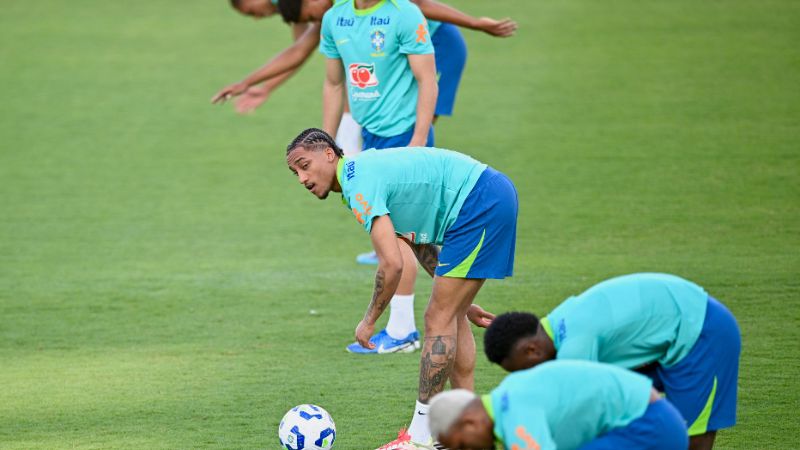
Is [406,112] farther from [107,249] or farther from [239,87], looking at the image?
[107,249]

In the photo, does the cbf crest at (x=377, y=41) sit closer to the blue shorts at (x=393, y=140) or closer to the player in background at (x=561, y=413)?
the blue shorts at (x=393, y=140)

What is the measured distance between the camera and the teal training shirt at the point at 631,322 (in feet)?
15.0

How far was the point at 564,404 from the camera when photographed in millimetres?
4098

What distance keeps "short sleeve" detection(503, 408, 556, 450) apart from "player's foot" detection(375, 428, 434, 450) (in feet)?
6.03

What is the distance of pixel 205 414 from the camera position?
21.8ft

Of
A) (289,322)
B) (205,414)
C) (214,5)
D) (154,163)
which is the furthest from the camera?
(214,5)

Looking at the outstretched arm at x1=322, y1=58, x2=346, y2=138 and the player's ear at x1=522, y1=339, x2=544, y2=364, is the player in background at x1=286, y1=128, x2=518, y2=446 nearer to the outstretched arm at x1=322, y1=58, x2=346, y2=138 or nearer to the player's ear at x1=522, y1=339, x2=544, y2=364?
the player's ear at x1=522, y1=339, x2=544, y2=364

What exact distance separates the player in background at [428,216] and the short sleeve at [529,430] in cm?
156

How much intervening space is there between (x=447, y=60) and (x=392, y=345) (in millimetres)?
3090

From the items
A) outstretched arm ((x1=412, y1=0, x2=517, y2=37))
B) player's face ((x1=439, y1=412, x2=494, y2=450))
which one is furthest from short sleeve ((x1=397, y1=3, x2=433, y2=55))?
player's face ((x1=439, y1=412, x2=494, y2=450))

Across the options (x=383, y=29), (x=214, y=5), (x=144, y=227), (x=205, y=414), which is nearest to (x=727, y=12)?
(x=214, y=5)

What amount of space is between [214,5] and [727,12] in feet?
27.0

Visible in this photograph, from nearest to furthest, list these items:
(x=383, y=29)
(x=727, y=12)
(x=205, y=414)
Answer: (x=205, y=414) < (x=383, y=29) < (x=727, y=12)

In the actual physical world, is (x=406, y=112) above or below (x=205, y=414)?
above
